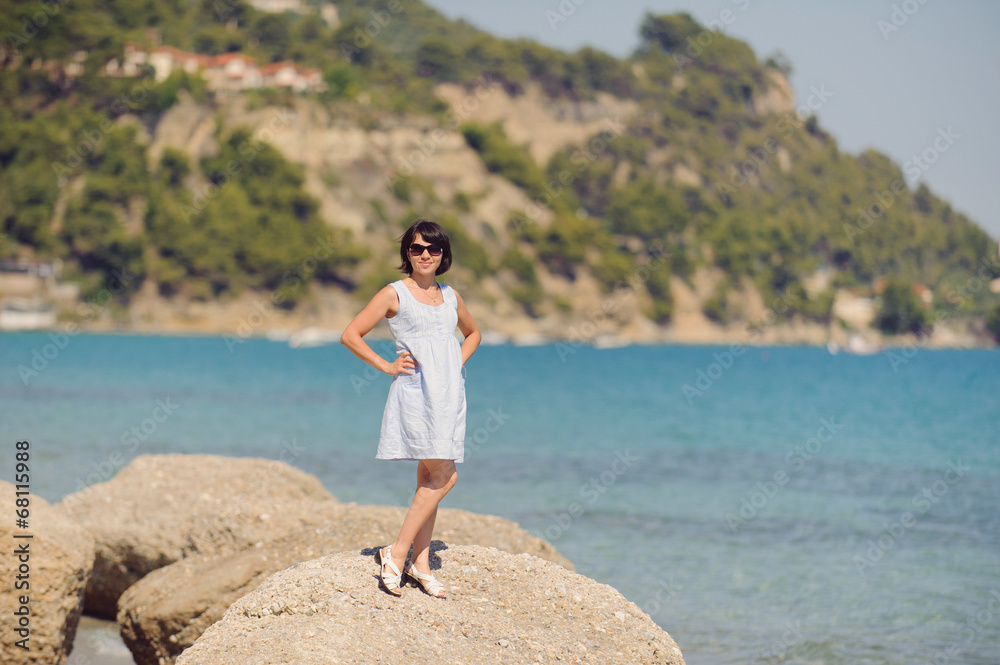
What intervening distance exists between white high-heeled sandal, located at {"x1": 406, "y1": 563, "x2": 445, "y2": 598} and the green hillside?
82136mm

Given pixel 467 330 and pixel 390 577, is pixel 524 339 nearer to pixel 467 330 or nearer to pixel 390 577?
pixel 467 330

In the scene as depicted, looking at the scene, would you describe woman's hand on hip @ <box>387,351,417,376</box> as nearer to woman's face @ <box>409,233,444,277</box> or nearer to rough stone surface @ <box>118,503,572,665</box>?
woman's face @ <box>409,233,444,277</box>

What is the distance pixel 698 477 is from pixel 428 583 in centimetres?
1423

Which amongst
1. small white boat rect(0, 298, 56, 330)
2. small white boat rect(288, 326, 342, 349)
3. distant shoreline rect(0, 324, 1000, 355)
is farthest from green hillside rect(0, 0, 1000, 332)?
small white boat rect(0, 298, 56, 330)

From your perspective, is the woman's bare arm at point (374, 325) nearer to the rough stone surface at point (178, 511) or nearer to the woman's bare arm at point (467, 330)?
the woman's bare arm at point (467, 330)

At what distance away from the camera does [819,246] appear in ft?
463

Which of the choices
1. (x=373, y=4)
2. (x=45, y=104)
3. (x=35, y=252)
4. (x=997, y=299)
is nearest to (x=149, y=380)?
(x=35, y=252)

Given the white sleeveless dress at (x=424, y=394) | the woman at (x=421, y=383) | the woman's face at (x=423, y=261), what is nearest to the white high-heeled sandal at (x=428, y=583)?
the woman at (x=421, y=383)

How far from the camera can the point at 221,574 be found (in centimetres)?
681

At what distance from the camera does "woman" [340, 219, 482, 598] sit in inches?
198

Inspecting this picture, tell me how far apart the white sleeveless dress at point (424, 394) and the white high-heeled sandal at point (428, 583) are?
2.14 feet

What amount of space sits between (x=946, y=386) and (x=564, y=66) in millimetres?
93053

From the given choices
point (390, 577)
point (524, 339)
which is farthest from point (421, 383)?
point (524, 339)

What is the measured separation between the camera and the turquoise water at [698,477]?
9555mm
